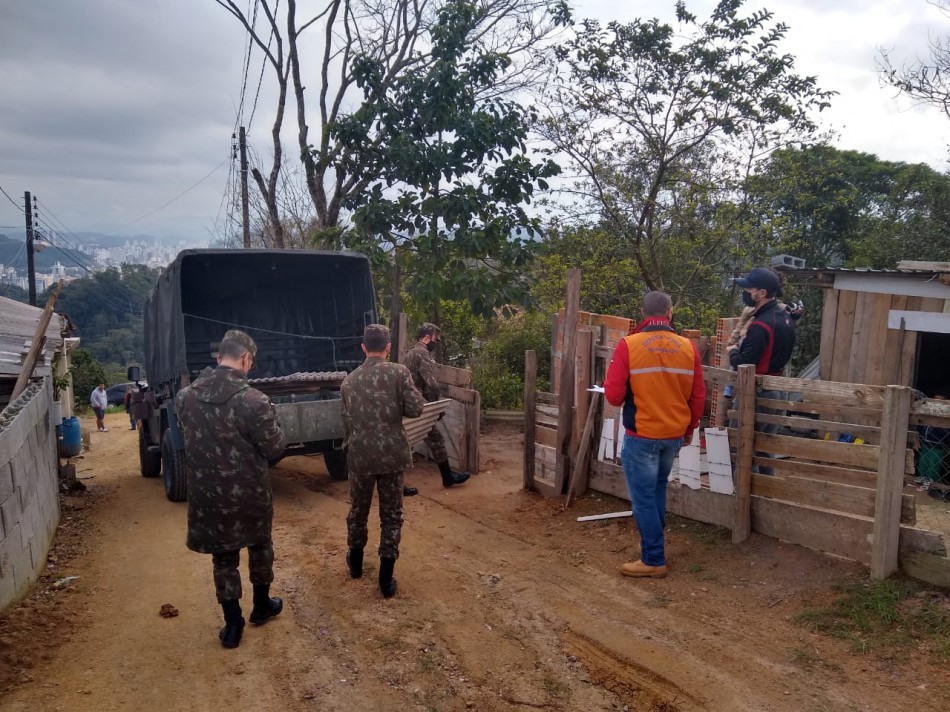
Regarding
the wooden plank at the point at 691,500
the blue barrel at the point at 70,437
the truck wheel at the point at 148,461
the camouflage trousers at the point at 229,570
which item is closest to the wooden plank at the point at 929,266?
the wooden plank at the point at 691,500

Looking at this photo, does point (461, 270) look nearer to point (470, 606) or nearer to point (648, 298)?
point (648, 298)

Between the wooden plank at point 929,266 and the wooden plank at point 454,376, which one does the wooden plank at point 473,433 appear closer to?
the wooden plank at point 454,376

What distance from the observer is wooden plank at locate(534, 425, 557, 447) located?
23.1 ft

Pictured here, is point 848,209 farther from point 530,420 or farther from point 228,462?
point 228,462

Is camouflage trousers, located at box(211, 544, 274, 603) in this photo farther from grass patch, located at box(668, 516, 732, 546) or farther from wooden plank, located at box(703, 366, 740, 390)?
wooden plank, located at box(703, 366, 740, 390)

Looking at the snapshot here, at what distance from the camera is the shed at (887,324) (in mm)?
8203

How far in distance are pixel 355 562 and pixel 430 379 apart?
2.51 meters

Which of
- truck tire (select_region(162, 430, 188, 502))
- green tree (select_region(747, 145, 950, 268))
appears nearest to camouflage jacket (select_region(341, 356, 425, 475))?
truck tire (select_region(162, 430, 188, 502))

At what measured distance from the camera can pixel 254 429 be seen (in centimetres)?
403

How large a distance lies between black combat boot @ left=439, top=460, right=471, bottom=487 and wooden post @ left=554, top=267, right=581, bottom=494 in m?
1.71

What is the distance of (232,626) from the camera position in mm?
4137

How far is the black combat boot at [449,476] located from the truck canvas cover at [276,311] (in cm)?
203

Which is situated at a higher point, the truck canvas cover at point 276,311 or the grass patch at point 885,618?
the truck canvas cover at point 276,311

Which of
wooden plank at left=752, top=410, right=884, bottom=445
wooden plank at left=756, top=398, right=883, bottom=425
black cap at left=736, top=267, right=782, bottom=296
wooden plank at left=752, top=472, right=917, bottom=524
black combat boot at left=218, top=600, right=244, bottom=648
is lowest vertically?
black combat boot at left=218, top=600, right=244, bottom=648
